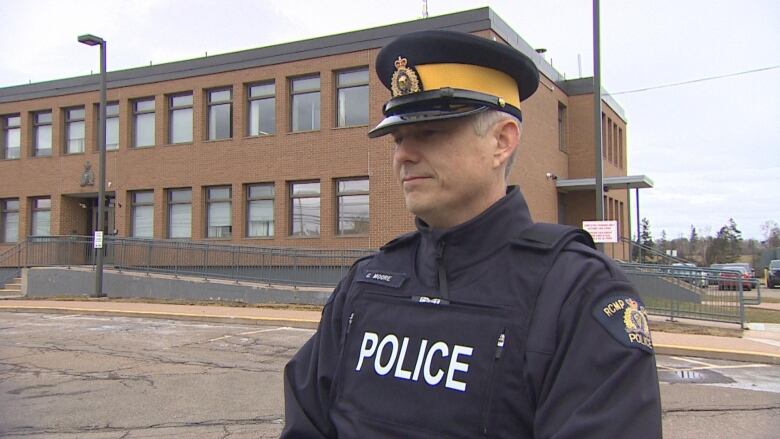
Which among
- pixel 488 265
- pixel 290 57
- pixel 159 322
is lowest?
pixel 159 322

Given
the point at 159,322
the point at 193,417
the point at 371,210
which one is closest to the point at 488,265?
the point at 193,417

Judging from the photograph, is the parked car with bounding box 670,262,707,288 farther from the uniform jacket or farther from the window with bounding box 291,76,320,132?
the uniform jacket

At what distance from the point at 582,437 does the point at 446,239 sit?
0.63m

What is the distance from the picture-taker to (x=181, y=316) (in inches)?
558

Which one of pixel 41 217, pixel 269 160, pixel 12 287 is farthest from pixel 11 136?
pixel 269 160

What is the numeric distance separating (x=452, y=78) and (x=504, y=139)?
0.22 m

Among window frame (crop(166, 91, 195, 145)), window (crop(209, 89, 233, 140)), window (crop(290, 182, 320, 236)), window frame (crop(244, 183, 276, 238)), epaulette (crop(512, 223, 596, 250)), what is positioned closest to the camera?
epaulette (crop(512, 223, 596, 250))

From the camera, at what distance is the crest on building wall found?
78.6 ft

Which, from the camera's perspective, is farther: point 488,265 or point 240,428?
point 240,428

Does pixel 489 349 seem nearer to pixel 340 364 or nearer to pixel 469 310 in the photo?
pixel 469 310

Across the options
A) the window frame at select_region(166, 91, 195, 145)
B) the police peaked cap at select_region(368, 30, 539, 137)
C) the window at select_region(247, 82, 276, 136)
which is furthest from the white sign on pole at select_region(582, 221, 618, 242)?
the window frame at select_region(166, 91, 195, 145)

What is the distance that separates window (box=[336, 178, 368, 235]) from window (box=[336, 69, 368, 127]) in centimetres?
198

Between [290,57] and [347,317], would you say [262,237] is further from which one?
[347,317]

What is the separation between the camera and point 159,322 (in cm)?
1360
